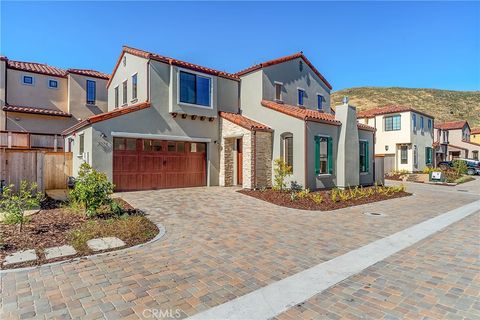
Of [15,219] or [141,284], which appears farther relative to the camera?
[15,219]

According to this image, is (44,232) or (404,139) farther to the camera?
(404,139)

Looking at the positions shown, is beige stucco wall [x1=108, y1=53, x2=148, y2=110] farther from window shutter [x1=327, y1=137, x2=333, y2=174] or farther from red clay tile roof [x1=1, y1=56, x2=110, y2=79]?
window shutter [x1=327, y1=137, x2=333, y2=174]

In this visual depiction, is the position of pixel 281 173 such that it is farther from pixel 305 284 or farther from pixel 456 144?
pixel 456 144

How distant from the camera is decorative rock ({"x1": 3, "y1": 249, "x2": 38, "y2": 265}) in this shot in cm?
513

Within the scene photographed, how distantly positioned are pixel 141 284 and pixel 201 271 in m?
1.04

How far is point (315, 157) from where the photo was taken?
52.2 ft

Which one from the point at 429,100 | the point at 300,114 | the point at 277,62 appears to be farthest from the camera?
the point at 429,100

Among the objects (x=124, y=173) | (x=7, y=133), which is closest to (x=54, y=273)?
(x=124, y=173)

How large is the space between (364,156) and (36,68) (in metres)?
26.3

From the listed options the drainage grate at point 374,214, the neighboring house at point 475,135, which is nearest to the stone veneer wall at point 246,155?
the drainage grate at point 374,214

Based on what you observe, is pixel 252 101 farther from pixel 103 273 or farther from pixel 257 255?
pixel 103 273

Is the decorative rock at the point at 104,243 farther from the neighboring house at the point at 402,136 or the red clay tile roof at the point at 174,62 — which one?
Result: the neighboring house at the point at 402,136

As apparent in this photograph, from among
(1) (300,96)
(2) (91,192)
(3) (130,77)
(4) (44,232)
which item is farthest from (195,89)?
(4) (44,232)

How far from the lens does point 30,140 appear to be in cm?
1881
